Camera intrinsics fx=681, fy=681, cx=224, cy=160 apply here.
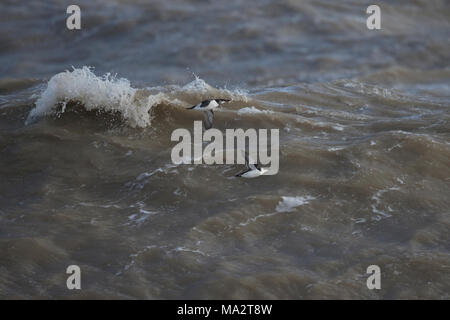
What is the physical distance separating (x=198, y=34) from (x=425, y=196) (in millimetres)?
8772

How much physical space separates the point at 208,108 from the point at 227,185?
1564 mm

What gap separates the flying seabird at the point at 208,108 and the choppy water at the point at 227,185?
280mm

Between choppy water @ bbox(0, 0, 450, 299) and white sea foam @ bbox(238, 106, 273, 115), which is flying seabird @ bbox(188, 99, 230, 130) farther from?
white sea foam @ bbox(238, 106, 273, 115)

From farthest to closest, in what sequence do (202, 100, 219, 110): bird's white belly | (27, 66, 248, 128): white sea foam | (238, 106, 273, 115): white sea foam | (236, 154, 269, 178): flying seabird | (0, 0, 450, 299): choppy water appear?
(238, 106, 273, 115): white sea foam
(27, 66, 248, 128): white sea foam
(202, 100, 219, 110): bird's white belly
(236, 154, 269, 178): flying seabird
(0, 0, 450, 299): choppy water

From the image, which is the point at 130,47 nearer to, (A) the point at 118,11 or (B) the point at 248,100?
(A) the point at 118,11

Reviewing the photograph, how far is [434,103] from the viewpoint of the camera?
35.5 feet

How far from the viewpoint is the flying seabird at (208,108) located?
8.78 m

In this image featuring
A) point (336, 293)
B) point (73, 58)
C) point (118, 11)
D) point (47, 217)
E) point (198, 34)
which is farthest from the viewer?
point (118, 11)

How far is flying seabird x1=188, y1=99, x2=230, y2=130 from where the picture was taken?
28.8 feet

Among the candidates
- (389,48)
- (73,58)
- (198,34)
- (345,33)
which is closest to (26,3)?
(73,58)

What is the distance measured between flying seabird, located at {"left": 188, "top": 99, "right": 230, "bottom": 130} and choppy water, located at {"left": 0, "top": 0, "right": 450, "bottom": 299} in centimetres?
28
